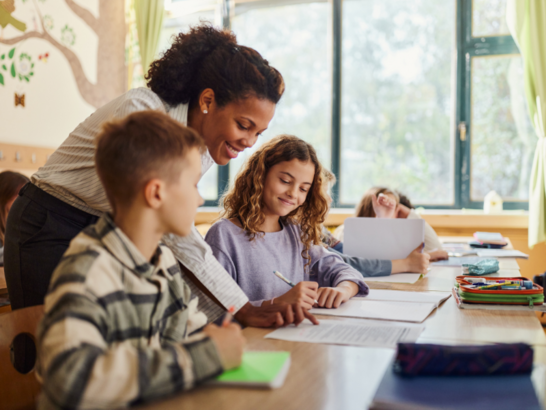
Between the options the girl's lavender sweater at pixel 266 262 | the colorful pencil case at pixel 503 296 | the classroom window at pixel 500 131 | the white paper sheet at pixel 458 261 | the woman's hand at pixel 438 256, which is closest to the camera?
the colorful pencil case at pixel 503 296

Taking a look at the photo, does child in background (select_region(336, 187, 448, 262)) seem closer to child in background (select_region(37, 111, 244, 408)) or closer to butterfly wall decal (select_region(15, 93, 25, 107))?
child in background (select_region(37, 111, 244, 408))

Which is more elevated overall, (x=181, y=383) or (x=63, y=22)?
(x=63, y=22)

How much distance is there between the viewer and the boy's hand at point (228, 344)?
0.72 m

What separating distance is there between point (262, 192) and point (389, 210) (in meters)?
1.02

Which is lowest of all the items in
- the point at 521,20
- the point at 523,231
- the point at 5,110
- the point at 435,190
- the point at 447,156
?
the point at 523,231

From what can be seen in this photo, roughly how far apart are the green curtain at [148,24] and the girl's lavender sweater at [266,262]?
3.38m

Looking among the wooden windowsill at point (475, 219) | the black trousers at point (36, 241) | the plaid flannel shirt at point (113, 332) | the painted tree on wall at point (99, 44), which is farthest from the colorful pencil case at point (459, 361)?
the painted tree on wall at point (99, 44)

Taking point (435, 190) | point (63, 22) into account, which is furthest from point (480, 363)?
point (63, 22)

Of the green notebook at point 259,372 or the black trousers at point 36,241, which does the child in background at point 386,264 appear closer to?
the black trousers at point 36,241

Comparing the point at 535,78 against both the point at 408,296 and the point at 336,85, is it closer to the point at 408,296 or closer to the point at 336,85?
the point at 336,85

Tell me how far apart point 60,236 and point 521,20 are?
374 centimetres

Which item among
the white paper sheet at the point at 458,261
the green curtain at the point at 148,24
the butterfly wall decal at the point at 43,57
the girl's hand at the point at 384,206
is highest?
the green curtain at the point at 148,24

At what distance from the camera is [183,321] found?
88 centimetres

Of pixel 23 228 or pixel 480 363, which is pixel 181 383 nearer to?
pixel 480 363
